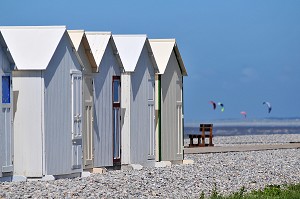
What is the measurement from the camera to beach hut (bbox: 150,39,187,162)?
100 feet

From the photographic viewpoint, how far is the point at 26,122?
23250 mm

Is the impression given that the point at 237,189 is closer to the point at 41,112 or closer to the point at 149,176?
the point at 149,176

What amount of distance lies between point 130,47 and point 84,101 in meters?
3.87

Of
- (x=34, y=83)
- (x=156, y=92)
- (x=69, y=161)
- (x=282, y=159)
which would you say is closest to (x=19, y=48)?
(x=34, y=83)

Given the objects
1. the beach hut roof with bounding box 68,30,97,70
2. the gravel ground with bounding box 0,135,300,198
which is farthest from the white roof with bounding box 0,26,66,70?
the gravel ground with bounding box 0,135,300,198

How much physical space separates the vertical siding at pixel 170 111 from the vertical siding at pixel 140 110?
3.24ft

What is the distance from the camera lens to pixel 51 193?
66.6ft

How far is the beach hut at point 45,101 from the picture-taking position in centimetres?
2325

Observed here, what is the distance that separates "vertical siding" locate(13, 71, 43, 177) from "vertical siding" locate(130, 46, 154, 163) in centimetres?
568

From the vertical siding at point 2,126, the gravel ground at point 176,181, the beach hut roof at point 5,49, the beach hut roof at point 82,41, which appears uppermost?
the beach hut roof at point 82,41

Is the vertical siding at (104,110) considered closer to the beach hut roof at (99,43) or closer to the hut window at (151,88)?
the beach hut roof at (99,43)

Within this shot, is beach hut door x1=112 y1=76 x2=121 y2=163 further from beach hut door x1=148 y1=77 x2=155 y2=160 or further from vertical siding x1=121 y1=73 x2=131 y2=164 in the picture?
beach hut door x1=148 y1=77 x2=155 y2=160

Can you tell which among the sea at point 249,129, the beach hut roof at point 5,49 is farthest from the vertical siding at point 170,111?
the sea at point 249,129

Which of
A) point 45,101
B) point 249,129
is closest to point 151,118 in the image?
point 45,101
